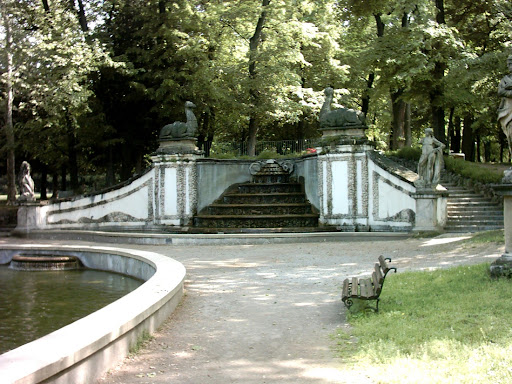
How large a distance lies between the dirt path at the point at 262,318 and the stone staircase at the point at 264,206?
5.29 meters

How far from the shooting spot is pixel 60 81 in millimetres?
23422

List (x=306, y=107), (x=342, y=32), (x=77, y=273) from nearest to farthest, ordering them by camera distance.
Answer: (x=77, y=273)
(x=306, y=107)
(x=342, y=32)

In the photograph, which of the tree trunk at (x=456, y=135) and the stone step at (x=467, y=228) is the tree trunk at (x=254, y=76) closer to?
the stone step at (x=467, y=228)

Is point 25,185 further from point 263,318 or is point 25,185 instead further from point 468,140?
point 468,140

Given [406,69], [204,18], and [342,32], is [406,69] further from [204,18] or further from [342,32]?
[342,32]

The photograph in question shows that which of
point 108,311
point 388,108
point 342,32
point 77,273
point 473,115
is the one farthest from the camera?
point 388,108

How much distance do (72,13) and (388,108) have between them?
20900mm

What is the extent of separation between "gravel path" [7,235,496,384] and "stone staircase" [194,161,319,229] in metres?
5.16

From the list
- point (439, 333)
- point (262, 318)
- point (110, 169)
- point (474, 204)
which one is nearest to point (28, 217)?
point (110, 169)

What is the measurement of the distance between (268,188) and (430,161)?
6.76 m

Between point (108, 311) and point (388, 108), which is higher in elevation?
point (388, 108)

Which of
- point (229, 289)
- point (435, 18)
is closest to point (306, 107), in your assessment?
point (435, 18)

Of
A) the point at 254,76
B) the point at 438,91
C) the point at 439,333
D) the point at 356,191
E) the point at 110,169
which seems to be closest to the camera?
the point at 439,333

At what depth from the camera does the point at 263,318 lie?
7.29m
